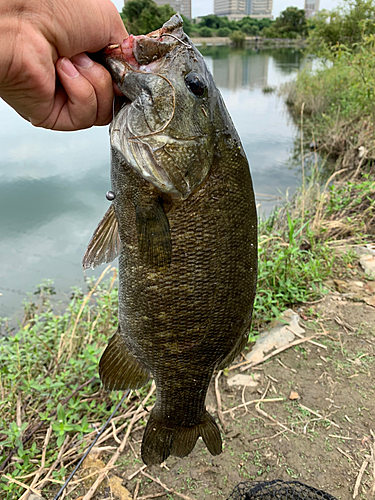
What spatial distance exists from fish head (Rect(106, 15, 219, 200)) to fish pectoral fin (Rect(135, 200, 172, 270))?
10 centimetres

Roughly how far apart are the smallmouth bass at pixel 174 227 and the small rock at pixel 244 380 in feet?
4.59

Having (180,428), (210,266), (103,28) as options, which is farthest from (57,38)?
(180,428)

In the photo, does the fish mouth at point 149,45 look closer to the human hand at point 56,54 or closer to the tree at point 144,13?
the human hand at point 56,54

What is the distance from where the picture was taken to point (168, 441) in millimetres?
1755

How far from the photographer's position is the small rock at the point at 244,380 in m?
3.03

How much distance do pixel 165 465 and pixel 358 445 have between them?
1.35 meters

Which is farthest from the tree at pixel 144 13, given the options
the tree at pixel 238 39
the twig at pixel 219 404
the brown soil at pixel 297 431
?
the tree at pixel 238 39

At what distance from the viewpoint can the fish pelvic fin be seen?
1.74 m

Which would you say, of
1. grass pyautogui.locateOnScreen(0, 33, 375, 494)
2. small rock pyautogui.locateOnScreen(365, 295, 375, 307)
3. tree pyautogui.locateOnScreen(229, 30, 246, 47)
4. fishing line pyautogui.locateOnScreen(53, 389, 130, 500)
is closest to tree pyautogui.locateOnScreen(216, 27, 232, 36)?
tree pyautogui.locateOnScreen(229, 30, 246, 47)

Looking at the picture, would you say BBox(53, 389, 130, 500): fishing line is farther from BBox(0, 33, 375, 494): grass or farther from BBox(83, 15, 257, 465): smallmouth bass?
BBox(83, 15, 257, 465): smallmouth bass

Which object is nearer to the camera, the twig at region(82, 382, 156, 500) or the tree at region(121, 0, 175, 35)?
the twig at region(82, 382, 156, 500)

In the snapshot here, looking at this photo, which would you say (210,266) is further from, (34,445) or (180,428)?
(34,445)

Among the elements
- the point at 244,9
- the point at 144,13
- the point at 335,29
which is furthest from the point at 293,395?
the point at 244,9

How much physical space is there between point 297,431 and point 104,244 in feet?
6.77
